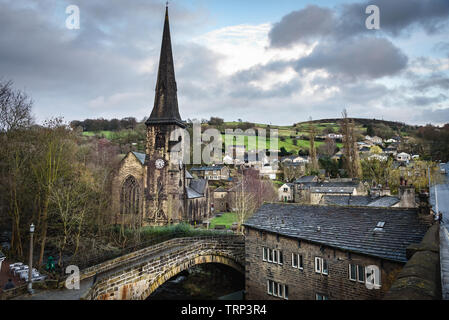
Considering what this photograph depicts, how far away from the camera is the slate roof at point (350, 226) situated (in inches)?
502

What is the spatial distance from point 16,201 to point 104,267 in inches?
528

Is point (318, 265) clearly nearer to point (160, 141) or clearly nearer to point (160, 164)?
point (160, 164)

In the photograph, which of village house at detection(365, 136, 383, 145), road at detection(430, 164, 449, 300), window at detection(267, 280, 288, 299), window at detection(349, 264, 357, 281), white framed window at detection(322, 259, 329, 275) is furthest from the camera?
village house at detection(365, 136, 383, 145)

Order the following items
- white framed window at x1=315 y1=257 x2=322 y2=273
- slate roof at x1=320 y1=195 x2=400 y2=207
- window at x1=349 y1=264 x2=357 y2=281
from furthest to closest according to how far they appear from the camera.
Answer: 1. slate roof at x1=320 y1=195 x2=400 y2=207
2. white framed window at x1=315 y1=257 x2=322 y2=273
3. window at x1=349 y1=264 x2=357 y2=281

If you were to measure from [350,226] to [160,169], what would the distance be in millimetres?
25617

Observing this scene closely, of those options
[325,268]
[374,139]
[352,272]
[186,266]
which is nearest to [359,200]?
[325,268]

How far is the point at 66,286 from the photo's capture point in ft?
40.5

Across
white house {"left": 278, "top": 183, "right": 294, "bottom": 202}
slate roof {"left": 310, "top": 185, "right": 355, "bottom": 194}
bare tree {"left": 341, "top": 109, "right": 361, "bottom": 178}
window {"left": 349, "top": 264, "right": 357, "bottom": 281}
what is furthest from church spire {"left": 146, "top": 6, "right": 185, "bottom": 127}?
bare tree {"left": 341, "top": 109, "right": 361, "bottom": 178}

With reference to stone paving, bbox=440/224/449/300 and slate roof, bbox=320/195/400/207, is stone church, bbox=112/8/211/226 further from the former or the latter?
stone paving, bbox=440/224/449/300

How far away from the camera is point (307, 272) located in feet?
52.0

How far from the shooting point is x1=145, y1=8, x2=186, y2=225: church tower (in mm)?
35219

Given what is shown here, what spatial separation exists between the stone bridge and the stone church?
39.8 feet

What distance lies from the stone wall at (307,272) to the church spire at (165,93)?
21.7 metres
